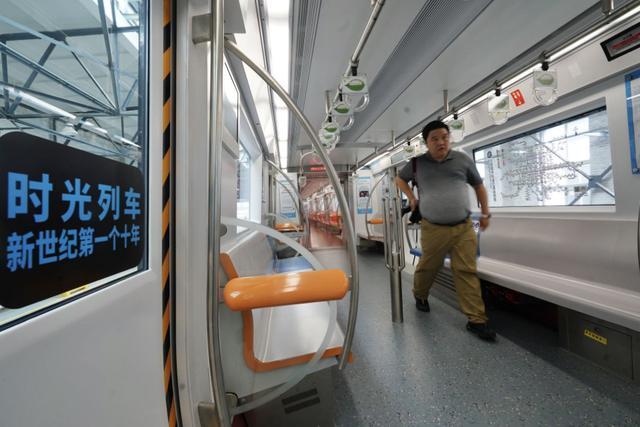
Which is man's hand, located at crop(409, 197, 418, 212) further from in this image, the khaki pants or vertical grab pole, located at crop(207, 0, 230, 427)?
vertical grab pole, located at crop(207, 0, 230, 427)

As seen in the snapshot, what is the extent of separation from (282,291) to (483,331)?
188 centimetres

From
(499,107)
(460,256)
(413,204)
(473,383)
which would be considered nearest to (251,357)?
(473,383)

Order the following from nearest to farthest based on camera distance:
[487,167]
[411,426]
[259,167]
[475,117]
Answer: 1. [411,426]
2. [475,117]
3. [487,167]
4. [259,167]

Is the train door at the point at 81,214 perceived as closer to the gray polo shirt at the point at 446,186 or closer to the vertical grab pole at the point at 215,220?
the vertical grab pole at the point at 215,220

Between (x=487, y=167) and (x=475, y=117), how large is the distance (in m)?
0.73

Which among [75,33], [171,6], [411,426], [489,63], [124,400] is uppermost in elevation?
[489,63]

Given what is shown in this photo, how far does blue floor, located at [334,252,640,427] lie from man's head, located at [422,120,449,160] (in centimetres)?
149

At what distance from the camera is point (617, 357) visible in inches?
51.8

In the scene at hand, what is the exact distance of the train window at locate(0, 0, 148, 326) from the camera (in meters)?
0.36

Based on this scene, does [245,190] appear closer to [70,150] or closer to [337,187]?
[337,187]

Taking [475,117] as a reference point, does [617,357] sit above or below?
below

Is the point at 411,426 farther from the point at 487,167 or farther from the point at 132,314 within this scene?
the point at 487,167

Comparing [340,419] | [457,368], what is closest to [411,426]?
[340,419]

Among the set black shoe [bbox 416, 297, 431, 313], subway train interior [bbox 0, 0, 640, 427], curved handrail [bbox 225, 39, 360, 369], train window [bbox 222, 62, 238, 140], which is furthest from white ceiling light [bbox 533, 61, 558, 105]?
train window [bbox 222, 62, 238, 140]
